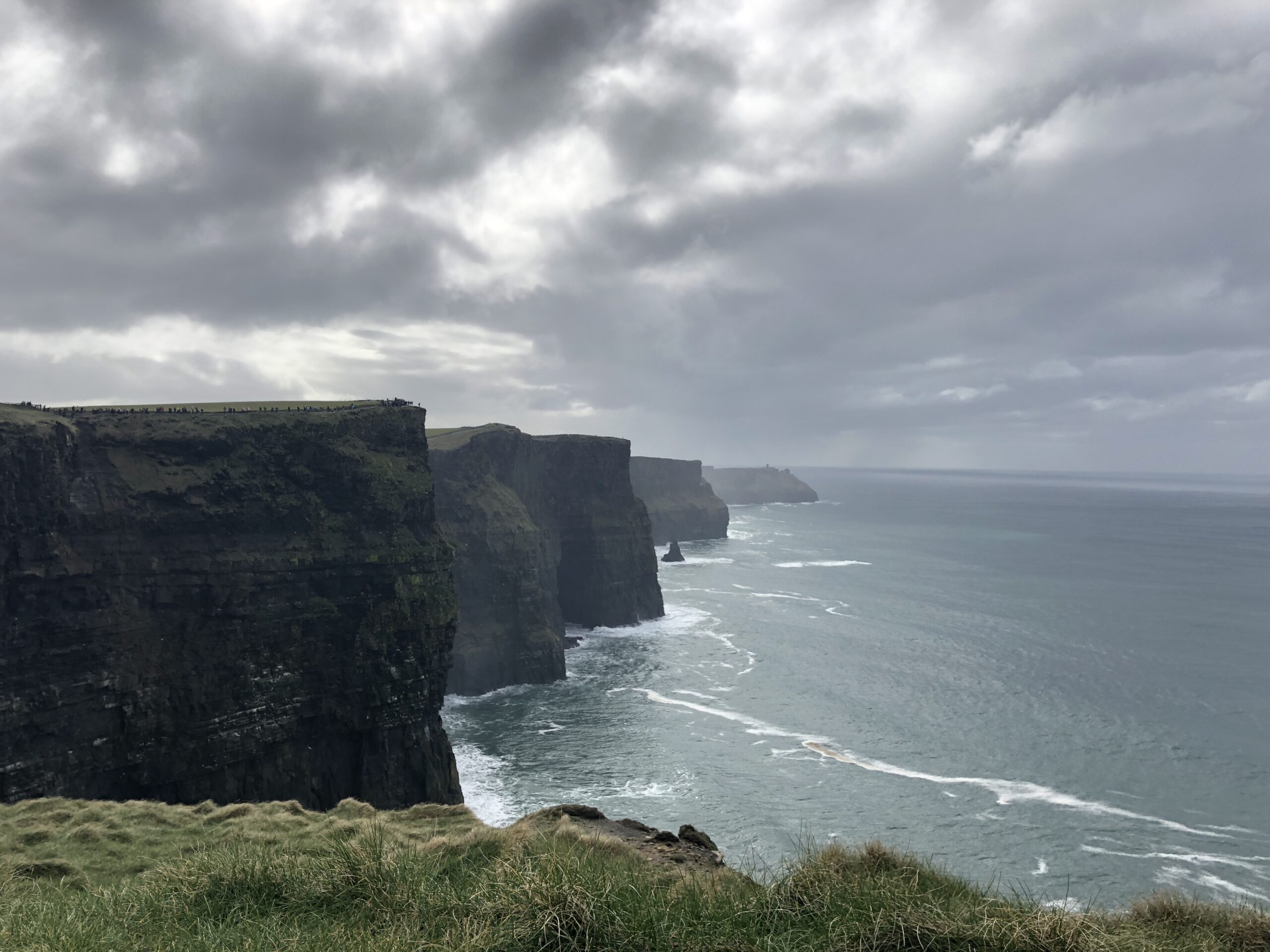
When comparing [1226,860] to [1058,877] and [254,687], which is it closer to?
[1058,877]

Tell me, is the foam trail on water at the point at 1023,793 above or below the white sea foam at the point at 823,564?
below

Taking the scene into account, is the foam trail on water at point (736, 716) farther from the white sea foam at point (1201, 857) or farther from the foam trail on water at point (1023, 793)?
the white sea foam at point (1201, 857)

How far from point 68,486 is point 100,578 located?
18.4ft

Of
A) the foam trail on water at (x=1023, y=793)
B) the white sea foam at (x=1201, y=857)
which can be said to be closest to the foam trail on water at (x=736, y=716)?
the foam trail on water at (x=1023, y=793)

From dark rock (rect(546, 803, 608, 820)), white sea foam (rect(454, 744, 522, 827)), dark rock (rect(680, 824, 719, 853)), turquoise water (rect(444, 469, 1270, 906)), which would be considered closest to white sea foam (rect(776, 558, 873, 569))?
turquoise water (rect(444, 469, 1270, 906))

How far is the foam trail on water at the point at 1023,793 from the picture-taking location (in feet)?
147

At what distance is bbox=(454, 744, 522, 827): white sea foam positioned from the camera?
150 feet

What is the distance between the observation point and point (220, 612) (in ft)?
143

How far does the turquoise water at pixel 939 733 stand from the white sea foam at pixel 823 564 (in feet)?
100

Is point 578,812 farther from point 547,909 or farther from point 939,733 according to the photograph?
point 939,733

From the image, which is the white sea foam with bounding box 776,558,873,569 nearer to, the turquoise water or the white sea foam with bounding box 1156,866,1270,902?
the turquoise water

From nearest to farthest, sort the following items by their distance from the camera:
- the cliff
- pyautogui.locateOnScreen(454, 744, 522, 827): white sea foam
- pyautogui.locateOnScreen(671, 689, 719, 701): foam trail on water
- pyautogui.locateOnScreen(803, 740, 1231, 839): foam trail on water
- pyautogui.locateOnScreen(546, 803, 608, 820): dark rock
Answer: pyautogui.locateOnScreen(546, 803, 608, 820): dark rock, pyautogui.locateOnScreen(803, 740, 1231, 839): foam trail on water, pyautogui.locateOnScreen(454, 744, 522, 827): white sea foam, pyautogui.locateOnScreen(671, 689, 719, 701): foam trail on water, the cliff

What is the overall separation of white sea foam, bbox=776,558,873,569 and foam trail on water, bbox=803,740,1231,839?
95523mm

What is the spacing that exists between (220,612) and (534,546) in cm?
4540
